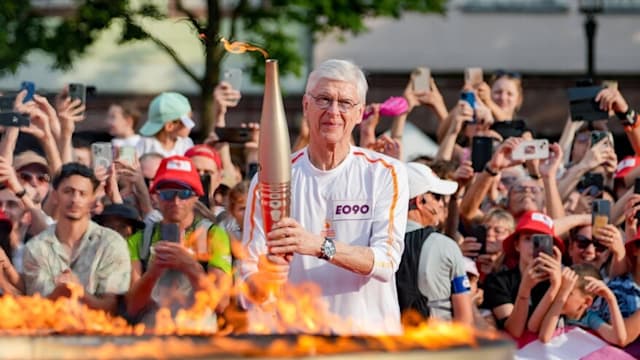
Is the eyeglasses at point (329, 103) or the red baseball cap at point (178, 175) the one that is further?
the red baseball cap at point (178, 175)

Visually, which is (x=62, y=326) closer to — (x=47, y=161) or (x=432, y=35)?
(x=47, y=161)

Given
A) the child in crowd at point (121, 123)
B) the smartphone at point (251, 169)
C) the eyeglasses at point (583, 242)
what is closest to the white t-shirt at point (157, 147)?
the child in crowd at point (121, 123)

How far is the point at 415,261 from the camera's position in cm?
700

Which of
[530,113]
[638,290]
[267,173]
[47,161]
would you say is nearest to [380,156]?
[267,173]

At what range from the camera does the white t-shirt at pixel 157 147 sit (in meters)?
10.0

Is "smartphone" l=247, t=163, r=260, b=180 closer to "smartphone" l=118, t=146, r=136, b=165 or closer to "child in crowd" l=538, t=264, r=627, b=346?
"smartphone" l=118, t=146, r=136, b=165

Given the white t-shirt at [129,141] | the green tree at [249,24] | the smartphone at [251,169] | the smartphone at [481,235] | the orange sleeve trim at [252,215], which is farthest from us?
the green tree at [249,24]

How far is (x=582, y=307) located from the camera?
787 centimetres

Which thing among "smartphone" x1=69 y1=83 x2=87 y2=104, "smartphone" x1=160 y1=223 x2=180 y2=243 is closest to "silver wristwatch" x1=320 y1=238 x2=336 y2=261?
"smartphone" x1=160 y1=223 x2=180 y2=243

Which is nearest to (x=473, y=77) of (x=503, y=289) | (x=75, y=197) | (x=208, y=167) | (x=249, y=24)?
(x=208, y=167)

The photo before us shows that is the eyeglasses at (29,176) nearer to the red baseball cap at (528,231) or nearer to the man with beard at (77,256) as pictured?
the man with beard at (77,256)

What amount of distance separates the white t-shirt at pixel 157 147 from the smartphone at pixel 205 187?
1.08 metres

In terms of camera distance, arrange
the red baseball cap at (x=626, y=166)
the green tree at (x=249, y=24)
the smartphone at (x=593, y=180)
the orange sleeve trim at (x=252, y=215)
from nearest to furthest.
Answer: the orange sleeve trim at (x=252, y=215) < the red baseball cap at (x=626, y=166) < the smartphone at (x=593, y=180) < the green tree at (x=249, y=24)

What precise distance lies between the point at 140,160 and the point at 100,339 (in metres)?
5.64
